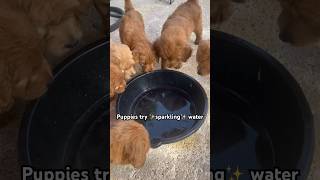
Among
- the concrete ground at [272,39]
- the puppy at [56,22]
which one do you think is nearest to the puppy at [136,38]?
the puppy at [56,22]

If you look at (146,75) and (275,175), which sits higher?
(146,75)

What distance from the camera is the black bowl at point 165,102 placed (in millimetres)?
1022

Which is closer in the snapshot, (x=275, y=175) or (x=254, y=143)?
(x=275, y=175)

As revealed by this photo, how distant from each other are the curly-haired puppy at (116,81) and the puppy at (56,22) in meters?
0.13

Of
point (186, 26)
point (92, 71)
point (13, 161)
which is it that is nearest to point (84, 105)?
point (92, 71)

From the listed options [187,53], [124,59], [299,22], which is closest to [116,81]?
[124,59]

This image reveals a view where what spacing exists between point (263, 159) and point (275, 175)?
9cm

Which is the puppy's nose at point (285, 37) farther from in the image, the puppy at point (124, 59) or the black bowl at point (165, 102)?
the puppy at point (124, 59)

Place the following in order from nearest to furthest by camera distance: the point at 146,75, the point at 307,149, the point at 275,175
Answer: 1. the point at 307,149
2. the point at 275,175
3. the point at 146,75

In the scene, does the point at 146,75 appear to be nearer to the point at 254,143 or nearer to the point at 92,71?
the point at 92,71

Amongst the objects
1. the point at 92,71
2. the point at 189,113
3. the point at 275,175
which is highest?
the point at 92,71

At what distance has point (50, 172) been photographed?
3.18 feet

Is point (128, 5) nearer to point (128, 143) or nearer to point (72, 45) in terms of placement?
point (72, 45)

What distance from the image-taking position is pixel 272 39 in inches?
46.0
